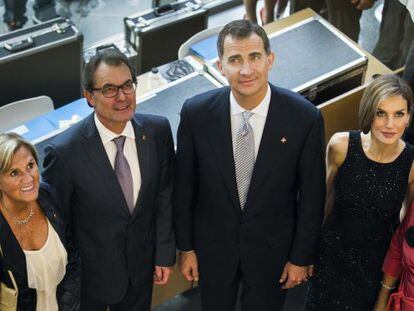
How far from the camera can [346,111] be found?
12.8ft

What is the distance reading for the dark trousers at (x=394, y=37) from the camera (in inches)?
206

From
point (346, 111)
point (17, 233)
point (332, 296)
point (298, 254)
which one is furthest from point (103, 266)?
point (346, 111)

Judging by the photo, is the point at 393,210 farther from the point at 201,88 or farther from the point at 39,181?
the point at 39,181

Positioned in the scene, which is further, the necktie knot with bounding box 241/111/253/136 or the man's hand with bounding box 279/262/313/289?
the man's hand with bounding box 279/262/313/289

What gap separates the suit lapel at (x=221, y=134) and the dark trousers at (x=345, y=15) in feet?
7.75

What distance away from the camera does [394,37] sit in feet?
17.4

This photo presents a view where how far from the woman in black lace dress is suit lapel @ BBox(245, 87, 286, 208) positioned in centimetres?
35

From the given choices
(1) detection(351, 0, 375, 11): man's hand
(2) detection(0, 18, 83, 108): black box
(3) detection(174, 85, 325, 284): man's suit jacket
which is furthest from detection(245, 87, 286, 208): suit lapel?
(1) detection(351, 0, 375, 11): man's hand

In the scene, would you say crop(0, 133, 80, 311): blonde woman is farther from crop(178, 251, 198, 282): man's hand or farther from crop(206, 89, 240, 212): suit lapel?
crop(206, 89, 240, 212): suit lapel

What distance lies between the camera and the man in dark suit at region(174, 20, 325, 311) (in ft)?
9.07

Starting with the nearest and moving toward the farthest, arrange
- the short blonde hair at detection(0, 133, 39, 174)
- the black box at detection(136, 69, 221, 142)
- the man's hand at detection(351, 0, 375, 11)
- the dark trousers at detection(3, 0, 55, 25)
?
1. the short blonde hair at detection(0, 133, 39, 174)
2. the black box at detection(136, 69, 221, 142)
3. the man's hand at detection(351, 0, 375, 11)
4. the dark trousers at detection(3, 0, 55, 25)

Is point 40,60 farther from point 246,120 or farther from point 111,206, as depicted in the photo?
point 246,120

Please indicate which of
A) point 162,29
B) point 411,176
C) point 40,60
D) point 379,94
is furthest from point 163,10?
point 411,176

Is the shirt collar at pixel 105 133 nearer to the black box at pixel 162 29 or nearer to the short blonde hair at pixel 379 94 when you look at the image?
the short blonde hair at pixel 379 94
